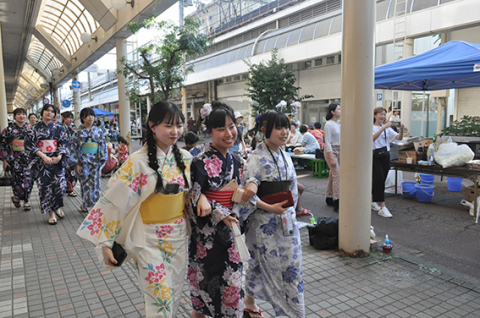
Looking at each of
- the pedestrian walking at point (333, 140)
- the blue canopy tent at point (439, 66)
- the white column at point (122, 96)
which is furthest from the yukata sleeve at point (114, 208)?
the white column at point (122, 96)

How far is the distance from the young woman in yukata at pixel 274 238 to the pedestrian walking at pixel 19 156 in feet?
18.2

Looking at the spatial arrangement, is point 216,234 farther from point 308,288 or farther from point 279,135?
point 308,288

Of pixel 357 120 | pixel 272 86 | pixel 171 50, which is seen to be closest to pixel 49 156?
pixel 171 50

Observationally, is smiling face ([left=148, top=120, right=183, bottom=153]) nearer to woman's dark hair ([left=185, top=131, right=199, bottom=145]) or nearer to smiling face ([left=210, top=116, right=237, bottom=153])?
smiling face ([left=210, top=116, right=237, bottom=153])

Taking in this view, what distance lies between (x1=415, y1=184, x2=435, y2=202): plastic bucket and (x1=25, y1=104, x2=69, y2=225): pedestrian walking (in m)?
6.20

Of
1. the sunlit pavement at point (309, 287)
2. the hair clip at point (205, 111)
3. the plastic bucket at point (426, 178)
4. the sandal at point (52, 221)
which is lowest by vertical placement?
the sunlit pavement at point (309, 287)

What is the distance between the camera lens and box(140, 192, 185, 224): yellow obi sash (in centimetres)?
214

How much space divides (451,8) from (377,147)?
8.89 metres

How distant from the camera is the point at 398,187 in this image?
710 cm

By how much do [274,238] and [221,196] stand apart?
1.91 feet

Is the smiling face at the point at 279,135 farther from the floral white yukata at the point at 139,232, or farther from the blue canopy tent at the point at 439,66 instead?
the blue canopy tent at the point at 439,66

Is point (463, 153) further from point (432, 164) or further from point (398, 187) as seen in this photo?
point (398, 187)

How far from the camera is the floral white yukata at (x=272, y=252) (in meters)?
2.55

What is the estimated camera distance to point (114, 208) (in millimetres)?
2059
